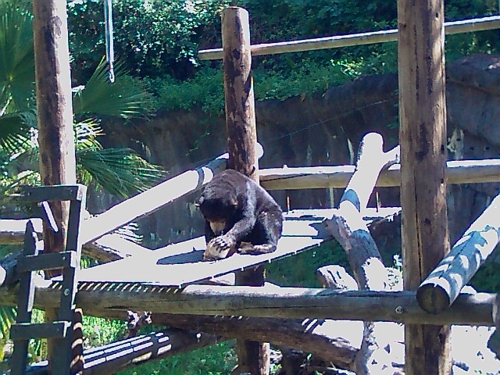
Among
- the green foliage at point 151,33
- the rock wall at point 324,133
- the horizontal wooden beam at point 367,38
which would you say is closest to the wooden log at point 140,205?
the horizontal wooden beam at point 367,38

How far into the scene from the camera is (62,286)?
3.82 metres

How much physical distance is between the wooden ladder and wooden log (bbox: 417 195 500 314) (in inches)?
63.1

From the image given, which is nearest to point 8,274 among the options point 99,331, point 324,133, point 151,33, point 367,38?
point 367,38

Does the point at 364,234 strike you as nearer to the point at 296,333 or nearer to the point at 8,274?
the point at 296,333

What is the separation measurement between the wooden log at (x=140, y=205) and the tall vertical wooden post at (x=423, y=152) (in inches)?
58.2

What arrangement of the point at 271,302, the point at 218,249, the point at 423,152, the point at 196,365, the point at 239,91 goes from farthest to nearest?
the point at 196,365
the point at 239,91
the point at 218,249
the point at 271,302
the point at 423,152

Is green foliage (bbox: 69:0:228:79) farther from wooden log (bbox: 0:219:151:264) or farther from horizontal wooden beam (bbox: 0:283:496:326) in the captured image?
horizontal wooden beam (bbox: 0:283:496:326)

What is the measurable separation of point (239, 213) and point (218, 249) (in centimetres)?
44

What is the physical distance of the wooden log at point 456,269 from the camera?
9.71 feet

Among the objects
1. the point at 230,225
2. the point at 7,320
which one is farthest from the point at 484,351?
the point at 7,320

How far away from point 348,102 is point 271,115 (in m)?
1.29

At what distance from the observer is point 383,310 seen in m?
3.22

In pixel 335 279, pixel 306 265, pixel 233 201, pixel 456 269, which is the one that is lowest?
pixel 306 265

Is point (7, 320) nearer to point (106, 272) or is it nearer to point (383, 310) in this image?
point (106, 272)
